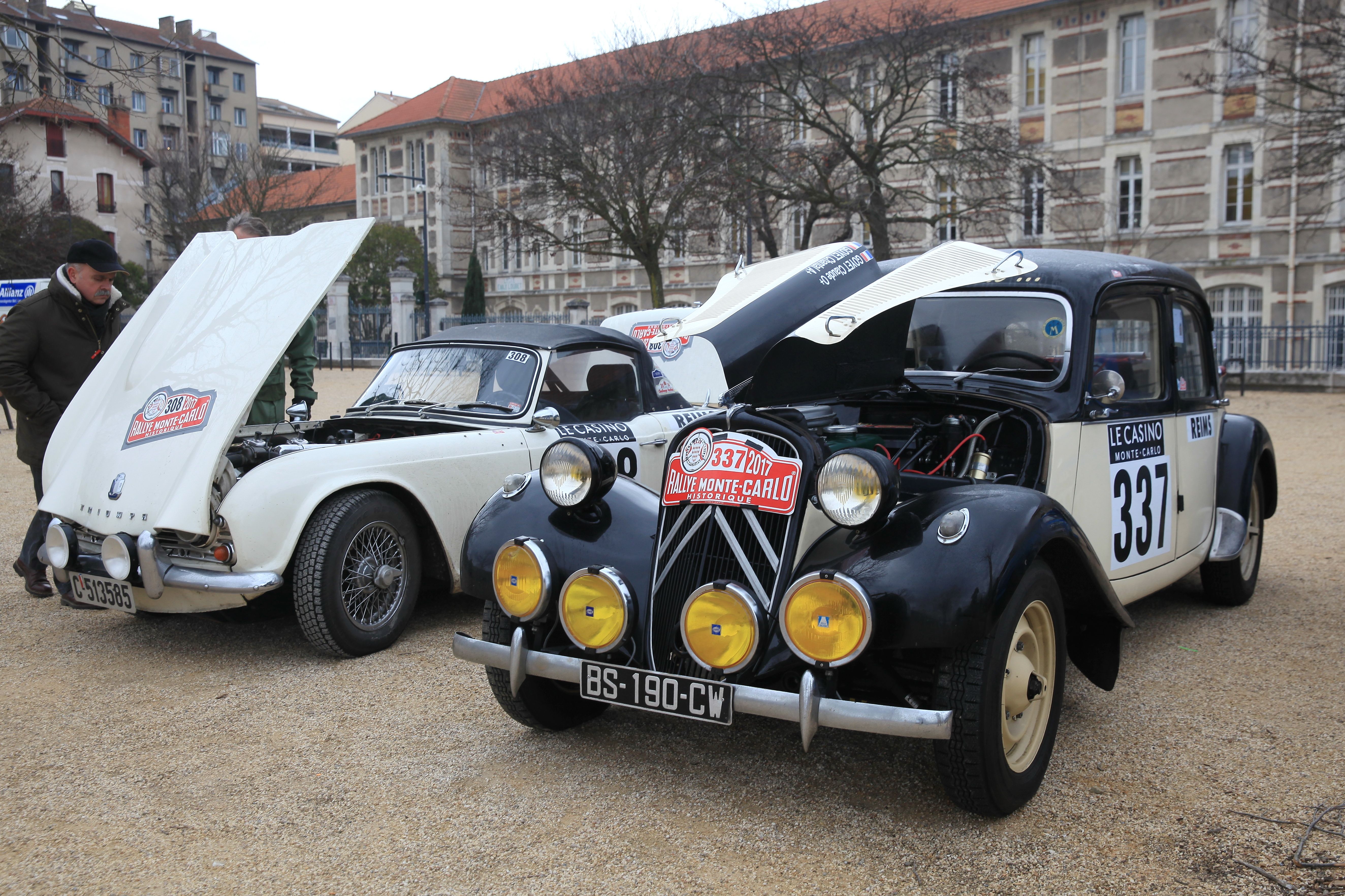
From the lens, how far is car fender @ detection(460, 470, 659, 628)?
11.6ft

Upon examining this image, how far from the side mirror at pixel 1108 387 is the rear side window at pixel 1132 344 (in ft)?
0.36

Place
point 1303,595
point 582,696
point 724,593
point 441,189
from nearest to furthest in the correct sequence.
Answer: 1. point 724,593
2. point 582,696
3. point 1303,595
4. point 441,189

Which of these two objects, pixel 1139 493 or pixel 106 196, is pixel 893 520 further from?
pixel 106 196

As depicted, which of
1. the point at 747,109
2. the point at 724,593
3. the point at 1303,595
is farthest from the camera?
the point at 747,109

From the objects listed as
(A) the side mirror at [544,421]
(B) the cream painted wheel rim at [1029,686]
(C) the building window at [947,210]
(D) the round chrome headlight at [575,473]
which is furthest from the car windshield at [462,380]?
(C) the building window at [947,210]

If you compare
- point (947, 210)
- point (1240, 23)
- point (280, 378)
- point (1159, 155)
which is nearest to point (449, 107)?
point (947, 210)

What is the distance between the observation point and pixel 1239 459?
5574mm

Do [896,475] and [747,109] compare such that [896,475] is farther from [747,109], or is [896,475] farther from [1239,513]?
[747,109]

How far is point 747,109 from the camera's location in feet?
83.1

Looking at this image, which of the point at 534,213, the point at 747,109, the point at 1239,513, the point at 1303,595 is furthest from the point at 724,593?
the point at 534,213

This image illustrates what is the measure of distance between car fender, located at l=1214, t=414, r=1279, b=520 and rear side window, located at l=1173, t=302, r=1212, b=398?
1.21ft

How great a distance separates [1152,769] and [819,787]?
1.18 metres

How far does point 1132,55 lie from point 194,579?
3685 cm

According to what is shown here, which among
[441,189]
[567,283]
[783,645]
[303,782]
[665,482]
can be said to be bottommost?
[303,782]
